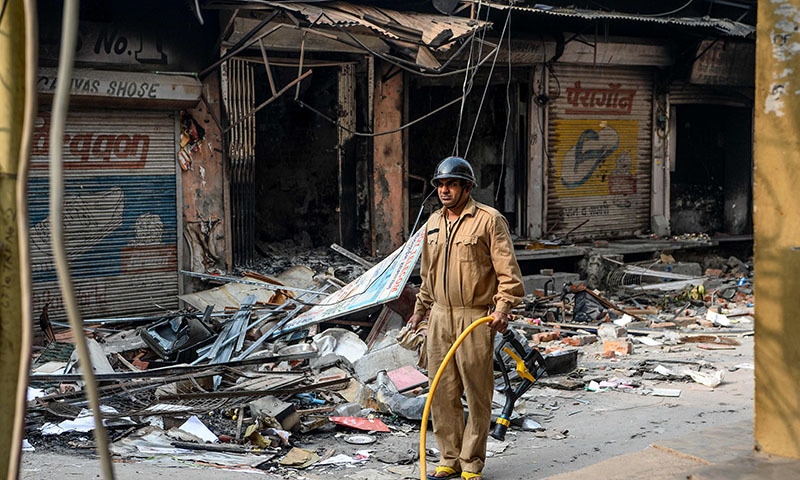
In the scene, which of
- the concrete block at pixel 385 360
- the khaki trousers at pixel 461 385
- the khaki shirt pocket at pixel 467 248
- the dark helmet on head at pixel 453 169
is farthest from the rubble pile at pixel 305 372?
the dark helmet on head at pixel 453 169

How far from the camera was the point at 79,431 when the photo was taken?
638cm

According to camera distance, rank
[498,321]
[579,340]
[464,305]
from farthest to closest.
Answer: [579,340] < [464,305] < [498,321]

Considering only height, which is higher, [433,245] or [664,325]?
[433,245]

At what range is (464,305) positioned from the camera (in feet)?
18.4

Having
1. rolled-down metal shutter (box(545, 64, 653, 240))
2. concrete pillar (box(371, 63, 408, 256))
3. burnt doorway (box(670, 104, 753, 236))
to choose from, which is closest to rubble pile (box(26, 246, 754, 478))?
concrete pillar (box(371, 63, 408, 256))

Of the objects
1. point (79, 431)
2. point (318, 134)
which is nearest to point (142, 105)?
point (318, 134)

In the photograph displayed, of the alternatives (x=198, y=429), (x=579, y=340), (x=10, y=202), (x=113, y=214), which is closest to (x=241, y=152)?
(x=113, y=214)

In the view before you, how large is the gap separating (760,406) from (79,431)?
462cm

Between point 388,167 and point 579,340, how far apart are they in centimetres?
438

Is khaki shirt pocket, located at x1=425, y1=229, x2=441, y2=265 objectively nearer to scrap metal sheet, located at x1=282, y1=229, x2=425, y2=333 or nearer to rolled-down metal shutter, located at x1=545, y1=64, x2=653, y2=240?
scrap metal sheet, located at x1=282, y1=229, x2=425, y2=333

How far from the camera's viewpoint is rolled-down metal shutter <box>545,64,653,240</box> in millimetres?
15414

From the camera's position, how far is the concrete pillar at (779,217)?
11.8 ft

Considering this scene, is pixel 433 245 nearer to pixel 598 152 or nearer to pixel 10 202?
pixel 10 202

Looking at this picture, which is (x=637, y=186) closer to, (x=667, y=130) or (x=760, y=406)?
(x=667, y=130)
